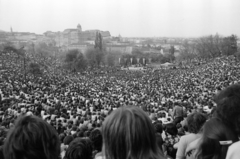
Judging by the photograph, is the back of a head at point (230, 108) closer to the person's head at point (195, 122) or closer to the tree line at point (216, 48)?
the person's head at point (195, 122)

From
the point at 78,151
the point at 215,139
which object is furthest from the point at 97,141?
the point at 215,139

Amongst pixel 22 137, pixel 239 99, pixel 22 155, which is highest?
pixel 239 99

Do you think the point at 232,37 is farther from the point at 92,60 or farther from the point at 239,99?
the point at 239,99

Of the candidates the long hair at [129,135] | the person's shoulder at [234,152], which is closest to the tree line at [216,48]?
the person's shoulder at [234,152]

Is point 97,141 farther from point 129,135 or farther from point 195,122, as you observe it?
point 129,135

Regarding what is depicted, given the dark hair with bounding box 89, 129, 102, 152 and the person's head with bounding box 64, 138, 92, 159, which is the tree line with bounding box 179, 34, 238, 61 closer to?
the dark hair with bounding box 89, 129, 102, 152

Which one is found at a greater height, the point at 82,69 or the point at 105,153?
the point at 105,153

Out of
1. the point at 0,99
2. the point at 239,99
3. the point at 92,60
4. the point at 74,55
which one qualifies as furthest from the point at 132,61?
the point at 239,99
